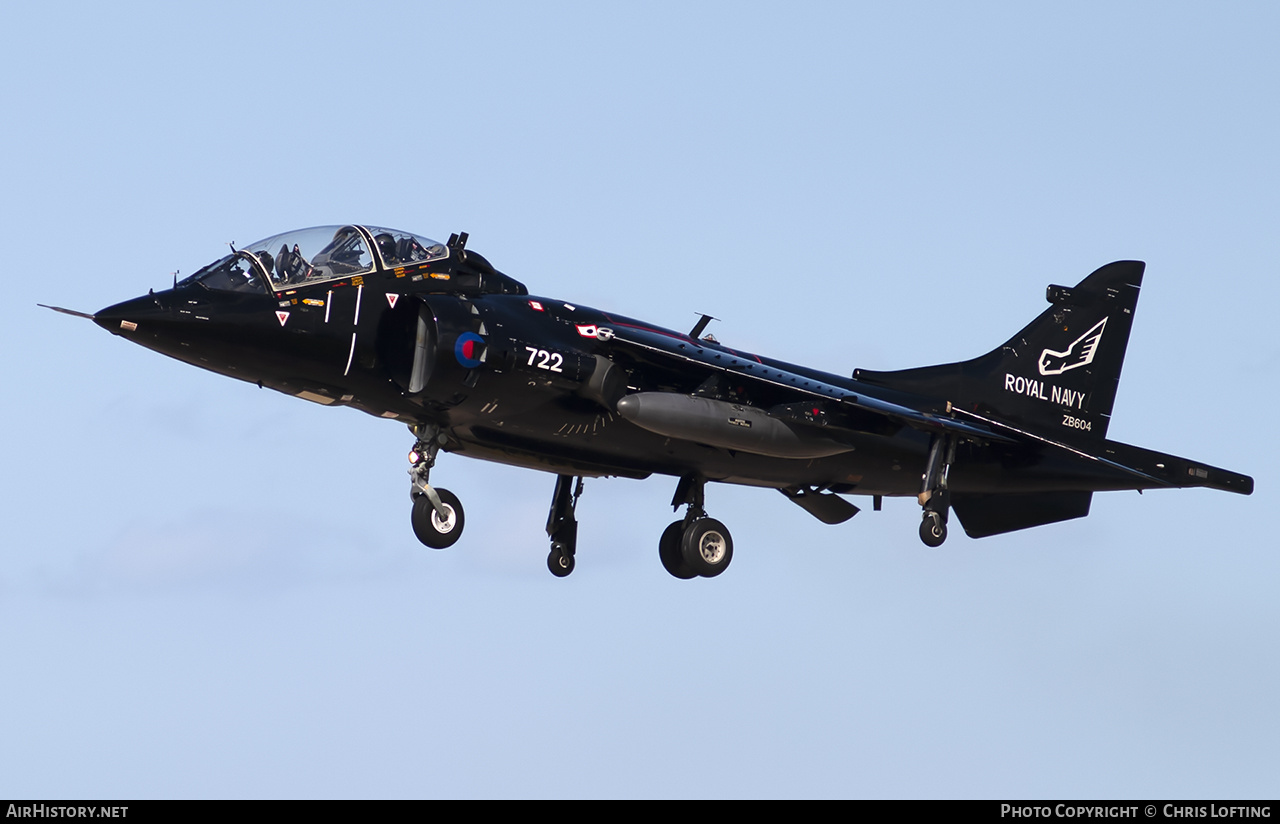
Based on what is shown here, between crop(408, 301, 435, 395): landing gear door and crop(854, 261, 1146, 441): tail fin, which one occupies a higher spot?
crop(854, 261, 1146, 441): tail fin

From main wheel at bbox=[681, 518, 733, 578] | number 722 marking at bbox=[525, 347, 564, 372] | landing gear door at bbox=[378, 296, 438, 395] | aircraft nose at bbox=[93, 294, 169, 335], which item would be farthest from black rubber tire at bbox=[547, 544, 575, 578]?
aircraft nose at bbox=[93, 294, 169, 335]

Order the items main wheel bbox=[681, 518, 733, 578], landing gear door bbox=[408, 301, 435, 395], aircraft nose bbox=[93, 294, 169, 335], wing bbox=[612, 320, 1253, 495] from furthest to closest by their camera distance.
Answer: main wheel bbox=[681, 518, 733, 578]
wing bbox=[612, 320, 1253, 495]
landing gear door bbox=[408, 301, 435, 395]
aircraft nose bbox=[93, 294, 169, 335]

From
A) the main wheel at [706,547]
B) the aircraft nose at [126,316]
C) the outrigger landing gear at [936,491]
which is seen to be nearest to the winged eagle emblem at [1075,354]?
the outrigger landing gear at [936,491]

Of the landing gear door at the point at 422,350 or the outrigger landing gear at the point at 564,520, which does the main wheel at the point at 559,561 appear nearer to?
the outrigger landing gear at the point at 564,520

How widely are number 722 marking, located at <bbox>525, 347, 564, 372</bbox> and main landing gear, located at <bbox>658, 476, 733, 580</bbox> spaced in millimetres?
3659

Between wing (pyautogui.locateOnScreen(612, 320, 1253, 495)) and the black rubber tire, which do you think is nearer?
wing (pyautogui.locateOnScreen(612, 320, 1253, 495))

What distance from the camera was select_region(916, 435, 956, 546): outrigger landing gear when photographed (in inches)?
1001

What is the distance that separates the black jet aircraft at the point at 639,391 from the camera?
21578mm

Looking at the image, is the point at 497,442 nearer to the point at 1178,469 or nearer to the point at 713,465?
the point at 713,465

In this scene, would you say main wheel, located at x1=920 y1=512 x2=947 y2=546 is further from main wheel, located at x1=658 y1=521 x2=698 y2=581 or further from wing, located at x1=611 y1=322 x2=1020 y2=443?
main wheel, located at x1=658 y1=521 x2=698 y2=581

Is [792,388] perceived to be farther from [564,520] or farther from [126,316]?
[126,316]

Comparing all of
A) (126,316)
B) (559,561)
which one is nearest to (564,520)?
(559,561)

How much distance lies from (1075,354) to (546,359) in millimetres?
10483
